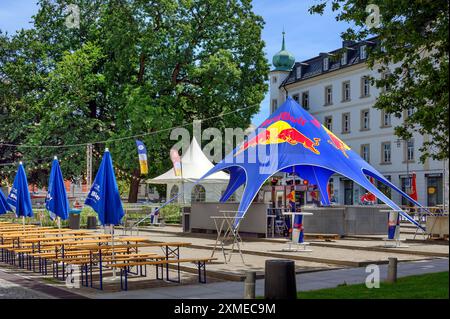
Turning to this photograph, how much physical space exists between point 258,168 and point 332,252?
567 cm

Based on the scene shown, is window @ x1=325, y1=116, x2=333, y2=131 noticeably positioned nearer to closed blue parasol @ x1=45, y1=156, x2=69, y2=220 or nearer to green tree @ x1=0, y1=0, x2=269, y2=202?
green tree @ x1=0, y1=0, x2=269, y2=202

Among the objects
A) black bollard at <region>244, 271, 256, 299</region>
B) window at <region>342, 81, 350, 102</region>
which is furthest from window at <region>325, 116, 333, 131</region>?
black bollard at <region>244, 271, 256, 299</region>

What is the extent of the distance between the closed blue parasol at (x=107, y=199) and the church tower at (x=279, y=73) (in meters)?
57.7

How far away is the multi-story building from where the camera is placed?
51.2m

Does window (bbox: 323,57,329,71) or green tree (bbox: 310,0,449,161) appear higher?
window (bbox: 323,57,329,71)

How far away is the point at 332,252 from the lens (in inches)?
789

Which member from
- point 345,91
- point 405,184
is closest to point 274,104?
point 345,91

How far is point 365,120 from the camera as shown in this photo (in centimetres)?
5822

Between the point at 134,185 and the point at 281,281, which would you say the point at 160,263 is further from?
Result: the point at 134,185

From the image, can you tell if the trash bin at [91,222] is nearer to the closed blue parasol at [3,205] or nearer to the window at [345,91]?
the closed blue parasol at [3,205]

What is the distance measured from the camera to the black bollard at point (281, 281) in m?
10.0

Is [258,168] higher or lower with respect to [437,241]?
higher
